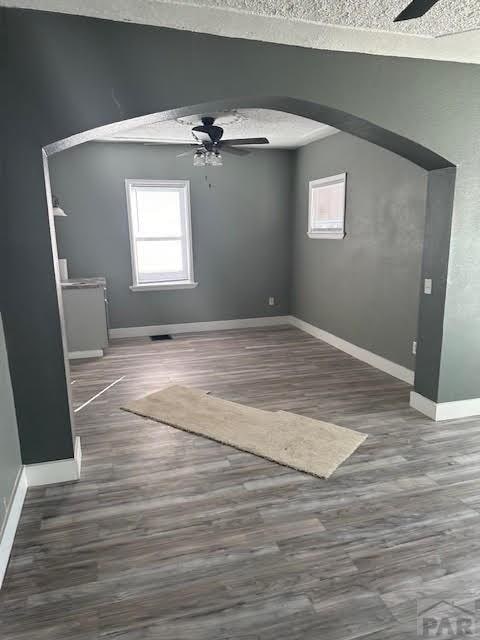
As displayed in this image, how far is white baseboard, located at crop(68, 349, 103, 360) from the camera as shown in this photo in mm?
4980

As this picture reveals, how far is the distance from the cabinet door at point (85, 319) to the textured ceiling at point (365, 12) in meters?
3.48

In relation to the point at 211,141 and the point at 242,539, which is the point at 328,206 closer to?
the point at 211,141

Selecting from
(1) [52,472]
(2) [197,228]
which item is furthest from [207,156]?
(1) [52,472]

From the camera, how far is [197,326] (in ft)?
20.6

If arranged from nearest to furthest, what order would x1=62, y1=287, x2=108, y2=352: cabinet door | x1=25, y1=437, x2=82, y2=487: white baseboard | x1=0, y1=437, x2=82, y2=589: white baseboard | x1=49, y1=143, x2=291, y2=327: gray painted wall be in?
x1=0, y1=437, x2=82, y2=589: white baseboard < x1=25, y1=437, x2=82, y2=487: white baseboard < x1=62, y1=287, x2=108, y2=352: cabinet door < x1=49, y1=143, x2=291, y2=327: gray painted wall

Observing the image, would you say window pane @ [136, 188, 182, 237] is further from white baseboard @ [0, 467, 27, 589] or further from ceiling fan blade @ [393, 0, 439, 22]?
ceiling fan blade @ [393, 0, 439, 22]

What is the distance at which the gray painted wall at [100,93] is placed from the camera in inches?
82.9

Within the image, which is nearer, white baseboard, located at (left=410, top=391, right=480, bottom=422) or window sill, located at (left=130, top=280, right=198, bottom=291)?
white baseboard, located at (left=410, top=391, right=480, bottom=422)

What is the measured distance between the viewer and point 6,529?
6.40 feet

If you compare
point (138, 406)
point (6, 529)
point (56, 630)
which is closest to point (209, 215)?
point (138, 406)

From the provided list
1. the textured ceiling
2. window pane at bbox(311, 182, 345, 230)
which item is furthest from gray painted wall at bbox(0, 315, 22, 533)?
window pane at bbox(311, 182, 345, 230)

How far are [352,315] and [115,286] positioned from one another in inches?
127

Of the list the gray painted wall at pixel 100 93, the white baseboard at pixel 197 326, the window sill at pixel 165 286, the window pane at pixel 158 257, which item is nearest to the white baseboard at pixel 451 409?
the gray painted wall at pixel 100 93

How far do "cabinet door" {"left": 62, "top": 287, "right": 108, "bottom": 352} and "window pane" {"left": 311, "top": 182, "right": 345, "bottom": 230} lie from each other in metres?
2.96
